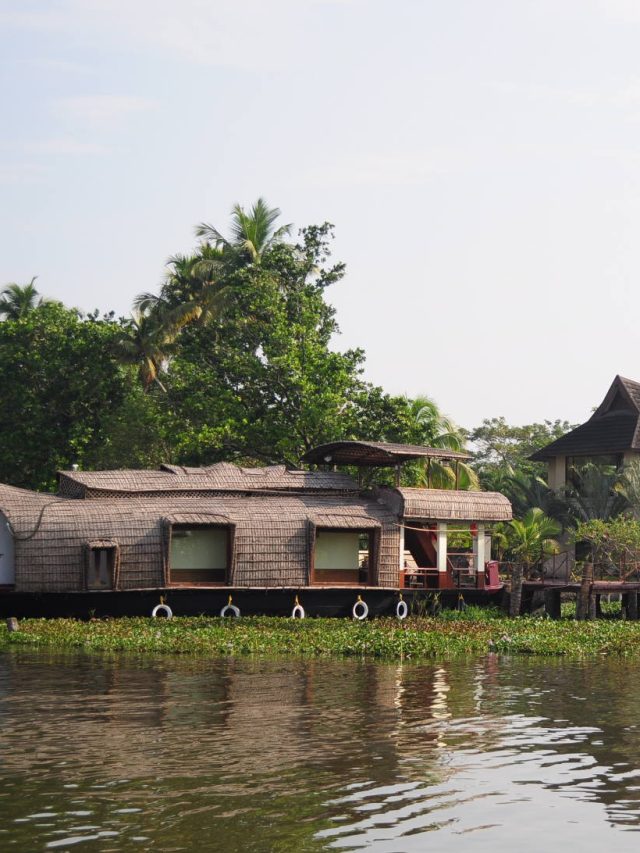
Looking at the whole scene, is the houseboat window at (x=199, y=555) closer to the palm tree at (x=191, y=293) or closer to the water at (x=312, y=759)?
the water at (x=312, y=759)

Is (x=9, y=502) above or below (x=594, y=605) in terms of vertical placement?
above

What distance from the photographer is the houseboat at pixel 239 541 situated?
84.2 ft

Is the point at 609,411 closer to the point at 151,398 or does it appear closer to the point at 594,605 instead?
the point at 594,605

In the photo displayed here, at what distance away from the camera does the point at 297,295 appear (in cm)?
3578

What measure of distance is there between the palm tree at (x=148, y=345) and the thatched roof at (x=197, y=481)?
14395 mm

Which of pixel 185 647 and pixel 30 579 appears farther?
pixel 30 579

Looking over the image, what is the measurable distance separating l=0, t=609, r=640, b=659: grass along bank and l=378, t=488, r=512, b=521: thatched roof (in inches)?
159

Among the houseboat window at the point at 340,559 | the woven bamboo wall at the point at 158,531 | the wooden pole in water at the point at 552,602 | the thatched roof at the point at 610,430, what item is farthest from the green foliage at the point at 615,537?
the thatched roof at the point at 610,430

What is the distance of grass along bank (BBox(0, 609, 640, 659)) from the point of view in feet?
69.6

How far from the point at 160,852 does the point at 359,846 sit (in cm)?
148

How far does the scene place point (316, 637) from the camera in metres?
22.4

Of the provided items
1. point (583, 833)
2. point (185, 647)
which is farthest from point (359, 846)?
point (185, 647)

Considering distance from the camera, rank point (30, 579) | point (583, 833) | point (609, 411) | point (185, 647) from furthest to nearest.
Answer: point (609, 411)
point (30, 579)
point (185, 647)
point (583, 833)

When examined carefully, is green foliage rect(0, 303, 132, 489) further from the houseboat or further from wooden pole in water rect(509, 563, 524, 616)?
wooden pole in water rect(509, 563, 524, 616)
